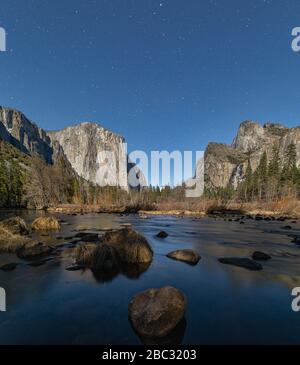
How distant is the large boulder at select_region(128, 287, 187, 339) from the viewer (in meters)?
5.79

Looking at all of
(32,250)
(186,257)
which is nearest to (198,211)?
(186,257)

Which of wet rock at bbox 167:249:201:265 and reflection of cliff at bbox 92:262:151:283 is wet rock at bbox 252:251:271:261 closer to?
wet rock at bbox 167:249:201:265

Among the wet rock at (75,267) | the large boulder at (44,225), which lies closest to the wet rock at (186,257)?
the wet rock at (75,267)

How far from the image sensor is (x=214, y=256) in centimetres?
1424

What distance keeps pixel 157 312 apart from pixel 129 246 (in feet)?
21.8

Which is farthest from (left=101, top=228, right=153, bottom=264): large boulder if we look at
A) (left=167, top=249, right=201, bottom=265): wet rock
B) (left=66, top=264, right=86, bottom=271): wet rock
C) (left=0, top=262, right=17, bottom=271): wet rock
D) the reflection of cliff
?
(left=0, top=262, right=17, bottom=271): wet rock

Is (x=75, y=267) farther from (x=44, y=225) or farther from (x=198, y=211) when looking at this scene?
(x=198, y=211)

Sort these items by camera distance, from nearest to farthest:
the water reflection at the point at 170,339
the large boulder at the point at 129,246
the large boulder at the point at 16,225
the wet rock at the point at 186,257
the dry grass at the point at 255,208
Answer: the water reflection at the point at 170,339
the large boulder at the point at 129,246
the wet rock at the point at 186,257
the large boulder at the point at 16,225
the dry grass at the point at 255,208

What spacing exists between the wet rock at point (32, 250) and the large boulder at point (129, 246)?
3633 mm

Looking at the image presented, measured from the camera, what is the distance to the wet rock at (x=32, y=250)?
13.1 m

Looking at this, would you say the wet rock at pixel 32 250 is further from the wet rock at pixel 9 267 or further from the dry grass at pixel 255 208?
the dry grass at pixel 255 208

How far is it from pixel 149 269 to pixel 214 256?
4.91 meters
